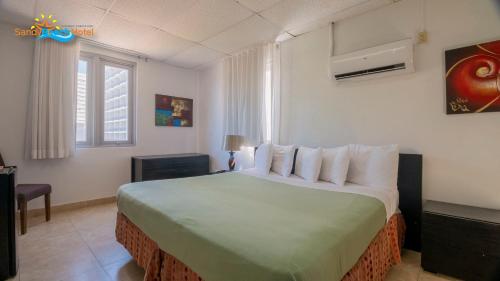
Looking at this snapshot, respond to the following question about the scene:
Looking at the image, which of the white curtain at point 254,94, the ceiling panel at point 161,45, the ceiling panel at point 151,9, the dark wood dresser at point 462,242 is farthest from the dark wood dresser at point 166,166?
the dark wood dresser at point 462,242

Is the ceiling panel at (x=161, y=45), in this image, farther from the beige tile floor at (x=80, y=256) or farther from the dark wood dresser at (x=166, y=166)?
the beige tile floor at (x=80, y=256)

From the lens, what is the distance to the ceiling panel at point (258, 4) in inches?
92.6

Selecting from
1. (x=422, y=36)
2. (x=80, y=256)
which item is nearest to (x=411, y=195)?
(x=422, y=36)

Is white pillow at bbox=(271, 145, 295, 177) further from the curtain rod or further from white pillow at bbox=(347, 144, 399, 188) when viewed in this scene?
the curtain rod

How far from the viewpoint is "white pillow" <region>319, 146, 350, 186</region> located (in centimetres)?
229

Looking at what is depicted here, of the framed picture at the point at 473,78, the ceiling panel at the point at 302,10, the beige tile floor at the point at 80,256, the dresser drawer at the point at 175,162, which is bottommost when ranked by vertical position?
the beige tile floor at the point at 80,256

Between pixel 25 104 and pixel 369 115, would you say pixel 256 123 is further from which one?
pixel 25 104

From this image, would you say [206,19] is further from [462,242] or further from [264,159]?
[462,242]

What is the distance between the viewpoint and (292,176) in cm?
269

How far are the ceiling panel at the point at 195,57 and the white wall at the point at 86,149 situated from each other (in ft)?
0.89

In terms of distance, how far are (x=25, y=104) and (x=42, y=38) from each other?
36.0 inches

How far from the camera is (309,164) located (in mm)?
2510

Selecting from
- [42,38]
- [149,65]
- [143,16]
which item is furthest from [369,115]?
[42,38]

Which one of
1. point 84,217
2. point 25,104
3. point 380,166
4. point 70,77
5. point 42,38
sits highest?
point 42,38
